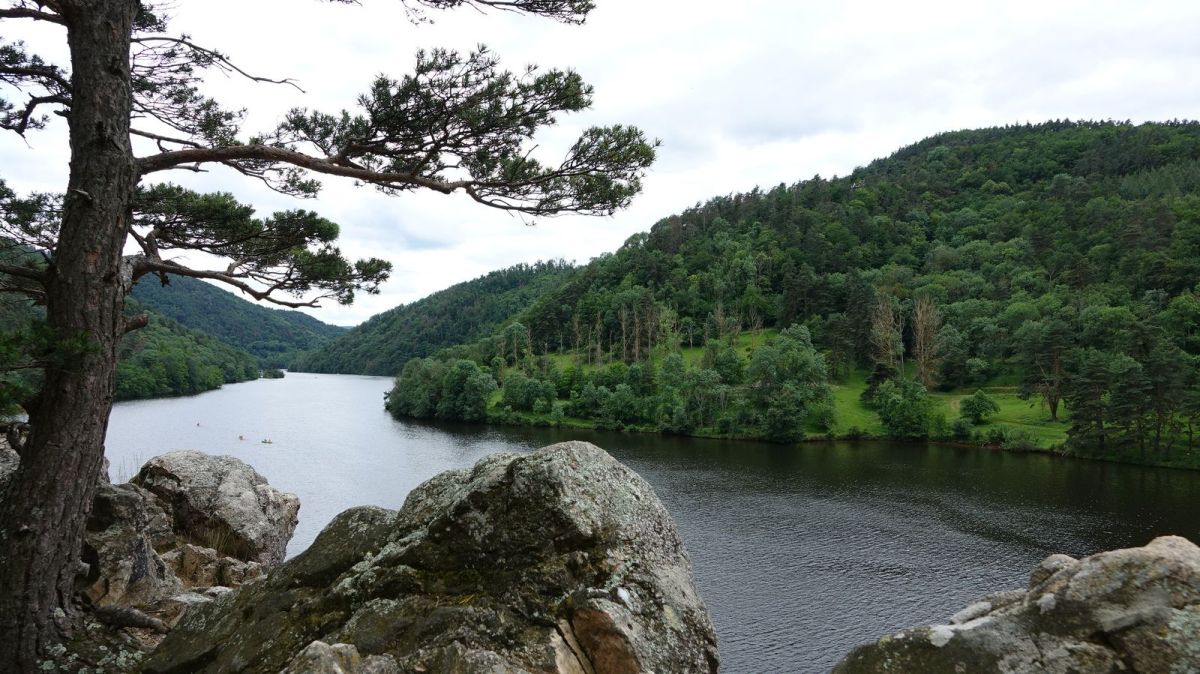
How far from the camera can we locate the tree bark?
5.62m

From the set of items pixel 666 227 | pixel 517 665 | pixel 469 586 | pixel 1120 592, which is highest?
pixel 666 227

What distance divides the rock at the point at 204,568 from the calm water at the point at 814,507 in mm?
9852

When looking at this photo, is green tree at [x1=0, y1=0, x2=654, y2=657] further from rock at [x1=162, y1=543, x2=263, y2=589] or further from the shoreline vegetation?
the shoreline vegetation

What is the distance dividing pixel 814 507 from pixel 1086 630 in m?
40.0

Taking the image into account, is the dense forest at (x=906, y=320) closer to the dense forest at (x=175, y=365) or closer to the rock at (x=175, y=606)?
the dense forest at (x=175, y=365)

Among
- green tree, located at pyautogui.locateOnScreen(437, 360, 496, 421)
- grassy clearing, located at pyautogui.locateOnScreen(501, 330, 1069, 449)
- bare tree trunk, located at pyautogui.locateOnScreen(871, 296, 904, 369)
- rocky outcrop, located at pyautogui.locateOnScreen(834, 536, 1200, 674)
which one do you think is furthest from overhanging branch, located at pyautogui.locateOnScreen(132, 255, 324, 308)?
bare tree trunk, located at pyautogui.locateOnScreen(871, 296, 904, 369)

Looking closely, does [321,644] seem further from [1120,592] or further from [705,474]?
[705,474]

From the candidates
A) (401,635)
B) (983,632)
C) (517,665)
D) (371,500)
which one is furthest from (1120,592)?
(371,500)

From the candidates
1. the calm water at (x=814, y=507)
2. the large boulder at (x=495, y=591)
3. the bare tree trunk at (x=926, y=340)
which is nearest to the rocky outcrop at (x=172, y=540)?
the large boulder at (x=495, y=591)

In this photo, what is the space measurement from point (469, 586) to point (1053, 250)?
134872 millimetres

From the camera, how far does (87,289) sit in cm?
609

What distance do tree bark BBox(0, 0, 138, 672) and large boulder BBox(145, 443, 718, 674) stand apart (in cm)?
A: 125

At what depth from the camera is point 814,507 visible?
40938 mm

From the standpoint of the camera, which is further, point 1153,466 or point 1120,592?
point 1153,466
